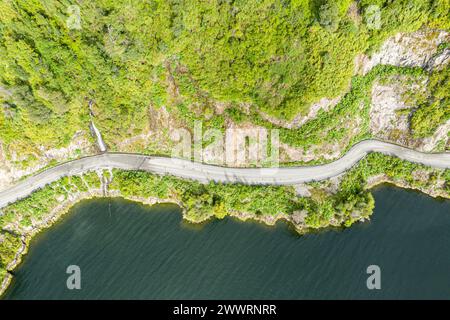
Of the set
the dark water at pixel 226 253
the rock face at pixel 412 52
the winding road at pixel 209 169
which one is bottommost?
the dark water at pixel 226 253

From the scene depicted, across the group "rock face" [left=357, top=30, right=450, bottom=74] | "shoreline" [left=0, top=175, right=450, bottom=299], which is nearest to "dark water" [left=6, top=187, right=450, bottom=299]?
"shoreline" [left=0, top=175, right=450, bottom=299]

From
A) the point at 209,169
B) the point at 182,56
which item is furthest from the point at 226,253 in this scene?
the point at 182,56

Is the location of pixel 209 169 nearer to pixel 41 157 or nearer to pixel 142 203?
pixel 142 203

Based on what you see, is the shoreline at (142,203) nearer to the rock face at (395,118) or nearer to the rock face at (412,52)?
the rock face at (395,118)

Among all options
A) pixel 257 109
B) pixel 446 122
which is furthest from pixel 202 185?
pixel 446 122

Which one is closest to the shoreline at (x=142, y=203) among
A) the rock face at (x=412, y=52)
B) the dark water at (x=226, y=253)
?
the dark water at (x=226, y=253)
